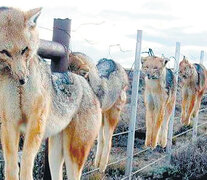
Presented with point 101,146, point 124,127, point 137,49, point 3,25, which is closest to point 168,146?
point 124,127

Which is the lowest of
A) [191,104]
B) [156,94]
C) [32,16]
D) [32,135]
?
[191,104]

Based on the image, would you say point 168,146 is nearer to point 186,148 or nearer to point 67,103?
point 186,148

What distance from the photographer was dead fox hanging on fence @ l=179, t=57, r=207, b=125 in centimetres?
570

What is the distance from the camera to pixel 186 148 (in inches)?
331

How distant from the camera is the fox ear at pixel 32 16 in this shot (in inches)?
88.4

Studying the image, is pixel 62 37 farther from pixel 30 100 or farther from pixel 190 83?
pixel 190 83

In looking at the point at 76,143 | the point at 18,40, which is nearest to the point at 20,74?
the point at 18,40

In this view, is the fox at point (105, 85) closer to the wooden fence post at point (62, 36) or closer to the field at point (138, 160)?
the wooden fence post at point (62, 36)

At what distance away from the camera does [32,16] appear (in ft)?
7.37

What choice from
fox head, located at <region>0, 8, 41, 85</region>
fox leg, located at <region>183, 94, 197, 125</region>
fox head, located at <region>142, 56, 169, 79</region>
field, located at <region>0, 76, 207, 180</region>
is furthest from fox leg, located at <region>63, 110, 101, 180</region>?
fox leg, located at <region>183, 94, 197, 125</region>

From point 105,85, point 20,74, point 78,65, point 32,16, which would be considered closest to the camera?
point 20,74

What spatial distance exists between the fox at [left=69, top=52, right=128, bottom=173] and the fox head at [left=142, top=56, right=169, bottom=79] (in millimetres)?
589

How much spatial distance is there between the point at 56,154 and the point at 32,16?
999 millimetres

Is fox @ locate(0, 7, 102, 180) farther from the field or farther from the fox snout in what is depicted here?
the field
